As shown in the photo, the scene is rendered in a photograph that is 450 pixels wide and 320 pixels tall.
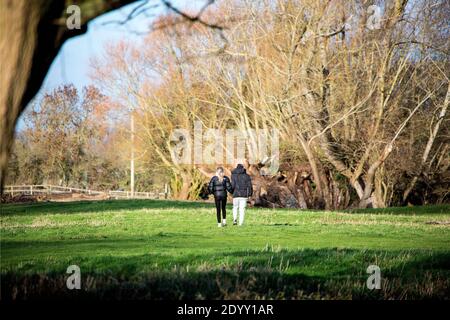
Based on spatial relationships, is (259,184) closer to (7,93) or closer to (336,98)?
(336,98)

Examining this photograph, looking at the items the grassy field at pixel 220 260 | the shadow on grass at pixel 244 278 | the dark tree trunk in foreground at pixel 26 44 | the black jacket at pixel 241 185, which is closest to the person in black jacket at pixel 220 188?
the black jacket at pixel 241 185

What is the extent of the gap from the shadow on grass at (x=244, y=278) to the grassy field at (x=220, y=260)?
0.02 m

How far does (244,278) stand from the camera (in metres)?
8.28

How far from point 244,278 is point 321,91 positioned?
2815 centimetres

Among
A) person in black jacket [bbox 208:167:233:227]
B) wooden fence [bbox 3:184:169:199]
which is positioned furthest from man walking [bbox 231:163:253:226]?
wooden fence [bbox 3:184:169:199]

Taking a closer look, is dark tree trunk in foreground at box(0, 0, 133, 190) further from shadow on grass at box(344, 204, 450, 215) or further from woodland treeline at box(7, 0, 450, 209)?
shadow on grass at box(344, 204, 450, 215)

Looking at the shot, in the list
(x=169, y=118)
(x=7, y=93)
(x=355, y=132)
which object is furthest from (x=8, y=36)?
(x=169, y=118)

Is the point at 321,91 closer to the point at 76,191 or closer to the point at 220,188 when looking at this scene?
the point at 220,188

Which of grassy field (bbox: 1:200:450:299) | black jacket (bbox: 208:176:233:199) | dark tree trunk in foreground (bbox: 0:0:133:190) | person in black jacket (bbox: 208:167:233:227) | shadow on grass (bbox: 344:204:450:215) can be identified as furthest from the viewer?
shadow on grass (bbox: 344:204:450:215)

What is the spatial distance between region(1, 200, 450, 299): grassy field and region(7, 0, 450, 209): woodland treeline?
12.7 m

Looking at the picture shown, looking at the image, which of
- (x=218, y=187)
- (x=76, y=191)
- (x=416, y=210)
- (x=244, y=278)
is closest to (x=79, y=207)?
(x=218, y=187)

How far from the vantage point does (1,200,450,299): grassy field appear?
7.68 m

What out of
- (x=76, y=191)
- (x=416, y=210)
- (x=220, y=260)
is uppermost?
(x=76, y=191)

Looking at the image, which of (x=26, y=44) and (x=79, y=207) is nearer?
(x=26, y=44)
